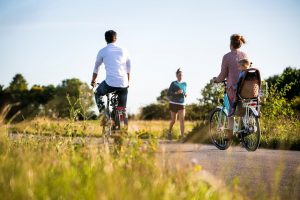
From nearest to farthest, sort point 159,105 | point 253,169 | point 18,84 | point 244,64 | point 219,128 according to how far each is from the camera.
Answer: point 253,169
point 244,64
point 219,128
point 159,105
point 18,84

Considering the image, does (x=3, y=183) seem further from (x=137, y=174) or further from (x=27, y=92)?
(x=27, y=92)

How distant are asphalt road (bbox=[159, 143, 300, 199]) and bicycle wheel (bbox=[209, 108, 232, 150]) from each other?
28.6 inches

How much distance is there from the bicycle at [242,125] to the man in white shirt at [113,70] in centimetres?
191

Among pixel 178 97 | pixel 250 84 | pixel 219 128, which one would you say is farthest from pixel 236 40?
pixel 178 97

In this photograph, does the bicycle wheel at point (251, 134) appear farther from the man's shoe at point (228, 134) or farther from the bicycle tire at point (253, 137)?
the man's shoe at point (228, 134)

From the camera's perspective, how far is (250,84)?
7.84 metres

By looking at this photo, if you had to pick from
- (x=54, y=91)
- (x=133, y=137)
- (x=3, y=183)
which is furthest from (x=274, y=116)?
(x=54, y=91)

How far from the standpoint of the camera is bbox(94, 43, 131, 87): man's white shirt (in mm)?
8289

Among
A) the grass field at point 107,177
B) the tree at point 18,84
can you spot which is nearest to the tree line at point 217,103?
the grass field at point 107,177

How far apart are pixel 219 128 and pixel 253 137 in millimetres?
951

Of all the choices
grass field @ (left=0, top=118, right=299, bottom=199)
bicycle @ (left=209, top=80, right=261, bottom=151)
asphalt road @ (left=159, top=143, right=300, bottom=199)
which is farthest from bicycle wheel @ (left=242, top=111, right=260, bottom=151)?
grass field @ (left=0, top=118, right=299, bottom=199)

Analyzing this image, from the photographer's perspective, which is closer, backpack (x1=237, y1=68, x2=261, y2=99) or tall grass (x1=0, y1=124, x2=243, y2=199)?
tall grass (x1=0, y1=124, x2=243, y2=199)

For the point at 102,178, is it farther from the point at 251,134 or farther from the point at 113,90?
the point at 251,134

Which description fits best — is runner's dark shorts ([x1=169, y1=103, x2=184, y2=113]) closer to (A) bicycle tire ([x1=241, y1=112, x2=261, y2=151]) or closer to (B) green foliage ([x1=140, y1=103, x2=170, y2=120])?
(B) green foliage ([x1=140, y1=103, x2=170, y2=120])
